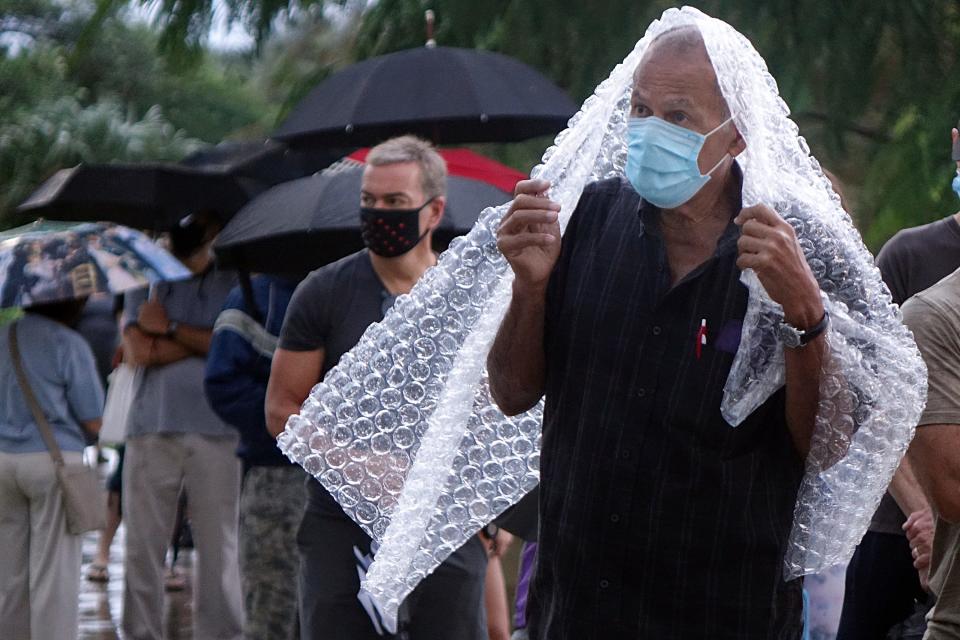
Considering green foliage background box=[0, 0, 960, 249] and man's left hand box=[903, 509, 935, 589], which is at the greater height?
green foliage background box=[0, 0, 960, 249]

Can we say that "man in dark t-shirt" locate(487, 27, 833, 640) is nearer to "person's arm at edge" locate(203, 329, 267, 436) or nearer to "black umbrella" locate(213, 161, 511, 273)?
"black umbrella" locate(213, 161, 511, 273)

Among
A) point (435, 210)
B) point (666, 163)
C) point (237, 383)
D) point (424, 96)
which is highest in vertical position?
point (666, 163)

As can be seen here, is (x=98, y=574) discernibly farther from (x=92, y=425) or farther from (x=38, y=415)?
(x=38, y=415)

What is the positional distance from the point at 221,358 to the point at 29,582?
7.16ft

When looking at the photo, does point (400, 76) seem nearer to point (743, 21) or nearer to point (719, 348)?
point (743, 21)

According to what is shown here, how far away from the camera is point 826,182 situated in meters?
3.46

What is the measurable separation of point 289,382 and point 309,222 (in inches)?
54.7

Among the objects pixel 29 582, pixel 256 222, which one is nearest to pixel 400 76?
pixel 256 222

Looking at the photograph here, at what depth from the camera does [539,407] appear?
380 cm

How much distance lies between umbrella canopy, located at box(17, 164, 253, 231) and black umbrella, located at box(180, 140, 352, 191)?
0.39ft

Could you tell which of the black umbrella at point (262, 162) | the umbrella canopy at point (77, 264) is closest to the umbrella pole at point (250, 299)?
the umbrella canopy at point (77, 264)

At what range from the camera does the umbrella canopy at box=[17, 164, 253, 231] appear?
8.91 meters

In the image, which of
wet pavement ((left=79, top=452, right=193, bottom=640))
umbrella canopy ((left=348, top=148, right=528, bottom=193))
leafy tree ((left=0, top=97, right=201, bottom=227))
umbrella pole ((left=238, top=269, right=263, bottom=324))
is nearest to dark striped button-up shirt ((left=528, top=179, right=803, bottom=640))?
umbrella pole ((left=238, top=269, right=263, bottom=324))

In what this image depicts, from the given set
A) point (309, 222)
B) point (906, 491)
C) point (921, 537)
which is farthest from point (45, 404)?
point (921, 537)
